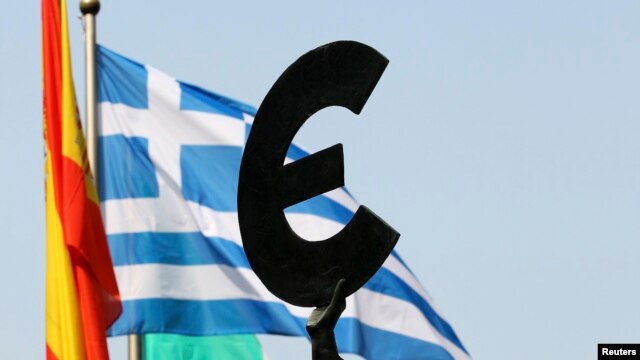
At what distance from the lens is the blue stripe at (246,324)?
52.0 feet

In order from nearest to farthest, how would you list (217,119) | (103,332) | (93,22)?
1. (103,332)
2. (93,22)
3. (217,119)

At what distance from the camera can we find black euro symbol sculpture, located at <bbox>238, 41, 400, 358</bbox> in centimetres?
746

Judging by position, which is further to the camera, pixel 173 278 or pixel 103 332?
pixel 173 278

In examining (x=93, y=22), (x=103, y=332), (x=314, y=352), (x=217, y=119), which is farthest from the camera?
(x=217, y=119)

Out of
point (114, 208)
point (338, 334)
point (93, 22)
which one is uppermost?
point (93, 22)

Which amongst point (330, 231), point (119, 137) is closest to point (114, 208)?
point (119, 137)

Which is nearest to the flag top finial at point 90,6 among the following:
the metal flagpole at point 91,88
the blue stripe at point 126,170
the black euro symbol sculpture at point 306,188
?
the metal flagpole at point 91,88

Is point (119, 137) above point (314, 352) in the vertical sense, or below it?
above

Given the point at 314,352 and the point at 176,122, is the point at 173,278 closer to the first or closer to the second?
the point at 176,122

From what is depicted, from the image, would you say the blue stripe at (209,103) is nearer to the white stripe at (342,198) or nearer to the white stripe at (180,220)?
the white stripe at (180,220)

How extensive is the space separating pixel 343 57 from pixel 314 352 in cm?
119

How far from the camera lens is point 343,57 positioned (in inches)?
297

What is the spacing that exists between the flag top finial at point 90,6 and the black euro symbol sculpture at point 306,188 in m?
8.60

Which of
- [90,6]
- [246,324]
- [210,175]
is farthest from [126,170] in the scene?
[246,324]
